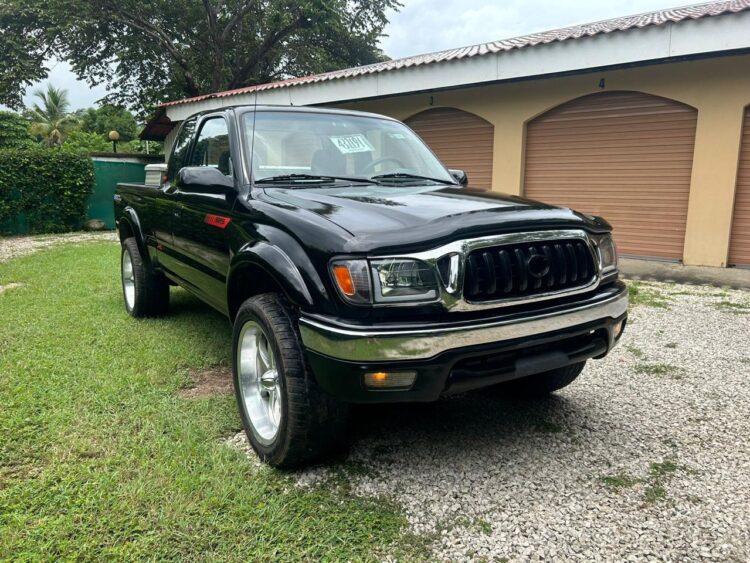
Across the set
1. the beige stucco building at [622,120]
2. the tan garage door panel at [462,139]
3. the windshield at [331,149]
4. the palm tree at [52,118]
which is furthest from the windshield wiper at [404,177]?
the palm tree at [52,118]

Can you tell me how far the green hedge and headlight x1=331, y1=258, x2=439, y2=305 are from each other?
43.0ft

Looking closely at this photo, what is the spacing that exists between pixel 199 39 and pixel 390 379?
25.3 meters

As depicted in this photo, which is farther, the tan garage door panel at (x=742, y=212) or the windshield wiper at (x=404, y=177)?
the tan garage door panel at (x=742, y=212)

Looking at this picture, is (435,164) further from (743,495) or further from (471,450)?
(743,495)

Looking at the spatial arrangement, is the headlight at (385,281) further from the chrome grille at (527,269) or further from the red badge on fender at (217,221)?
the red badge on fender at (217,221)

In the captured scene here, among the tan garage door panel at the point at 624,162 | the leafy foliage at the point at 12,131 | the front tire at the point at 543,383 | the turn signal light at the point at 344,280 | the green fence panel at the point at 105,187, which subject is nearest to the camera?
the turn signal light at the point at 344,280

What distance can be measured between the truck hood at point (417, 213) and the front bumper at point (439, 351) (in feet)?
1.19

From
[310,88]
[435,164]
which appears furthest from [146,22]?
[435,164]

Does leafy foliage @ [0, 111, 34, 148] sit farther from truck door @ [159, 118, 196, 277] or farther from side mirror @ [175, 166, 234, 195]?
side mirror @ [175, 166, 234, 195]

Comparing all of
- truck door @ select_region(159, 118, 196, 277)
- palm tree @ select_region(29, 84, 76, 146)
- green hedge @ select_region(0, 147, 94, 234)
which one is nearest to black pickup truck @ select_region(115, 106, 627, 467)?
truck door @ select_region(159, 118, 196, 277)

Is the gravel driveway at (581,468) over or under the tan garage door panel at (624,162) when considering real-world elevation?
under

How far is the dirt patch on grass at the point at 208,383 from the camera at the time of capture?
3.53 meters

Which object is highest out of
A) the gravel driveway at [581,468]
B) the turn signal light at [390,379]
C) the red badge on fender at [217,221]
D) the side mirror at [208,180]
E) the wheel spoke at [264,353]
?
the side mirror at [208,180]

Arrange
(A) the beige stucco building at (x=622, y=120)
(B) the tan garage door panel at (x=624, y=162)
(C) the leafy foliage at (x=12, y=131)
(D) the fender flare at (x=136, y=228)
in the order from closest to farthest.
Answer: (D) the fender flare at (x=136, y=228) → (A) the beige stucco building at (x=622, y=120) → (B) the tan garage door panel at (x=624, y=162) → (C) the leafy foliage at (x=12, y=131)
